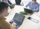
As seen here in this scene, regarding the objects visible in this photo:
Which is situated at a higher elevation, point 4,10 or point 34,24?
point 4,10

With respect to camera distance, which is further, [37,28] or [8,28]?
[37,28]

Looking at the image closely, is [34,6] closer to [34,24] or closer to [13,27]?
[34,24]

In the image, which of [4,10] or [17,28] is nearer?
[4,10]

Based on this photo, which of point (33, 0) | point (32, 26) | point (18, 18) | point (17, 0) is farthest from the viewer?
point (17, 0)

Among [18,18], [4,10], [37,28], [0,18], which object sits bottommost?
[37,28]

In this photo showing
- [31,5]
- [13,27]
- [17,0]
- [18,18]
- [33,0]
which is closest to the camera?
[13,27]

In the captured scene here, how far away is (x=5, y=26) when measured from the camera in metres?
→ 1.13

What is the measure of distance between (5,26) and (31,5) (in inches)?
81.7

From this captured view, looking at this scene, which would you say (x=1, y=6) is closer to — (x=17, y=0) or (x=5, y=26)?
(x=5, y=26)

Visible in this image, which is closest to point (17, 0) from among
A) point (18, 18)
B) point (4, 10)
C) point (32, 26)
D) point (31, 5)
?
point (31, 5)

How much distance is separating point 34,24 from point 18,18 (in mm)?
425

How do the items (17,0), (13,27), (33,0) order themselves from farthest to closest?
(17,0) < (33,0) < (13,27)

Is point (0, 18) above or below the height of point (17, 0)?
below

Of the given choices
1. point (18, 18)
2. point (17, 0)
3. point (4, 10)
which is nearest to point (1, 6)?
point (4, 10)
